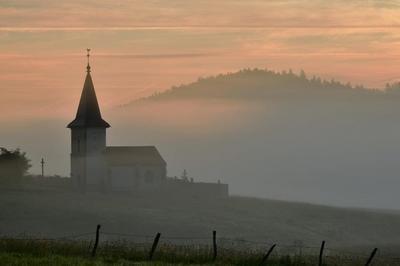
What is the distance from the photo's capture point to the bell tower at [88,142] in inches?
4813

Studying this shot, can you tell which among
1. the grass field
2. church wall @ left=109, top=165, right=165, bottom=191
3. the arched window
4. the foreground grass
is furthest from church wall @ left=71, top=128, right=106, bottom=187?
the foreground grass

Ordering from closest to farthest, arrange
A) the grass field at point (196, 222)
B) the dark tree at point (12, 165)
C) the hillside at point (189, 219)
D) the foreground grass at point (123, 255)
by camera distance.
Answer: the foreground grass at point (123, 255), the grass field at point (196, 222), the hillside at point (189, 219), the dark tree at point (12, 165)

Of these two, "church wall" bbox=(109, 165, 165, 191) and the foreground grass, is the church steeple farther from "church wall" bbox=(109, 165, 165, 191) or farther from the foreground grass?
the foreground grass

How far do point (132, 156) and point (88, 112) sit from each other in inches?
256

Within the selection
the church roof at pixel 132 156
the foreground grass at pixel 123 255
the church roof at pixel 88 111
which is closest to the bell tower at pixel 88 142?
the church roof at pixel 88 111

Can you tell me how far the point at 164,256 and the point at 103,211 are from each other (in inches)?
2275

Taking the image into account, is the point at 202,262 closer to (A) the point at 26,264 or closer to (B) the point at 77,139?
(A) the point at 26,264

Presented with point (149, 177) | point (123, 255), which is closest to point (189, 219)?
point (149, 177)

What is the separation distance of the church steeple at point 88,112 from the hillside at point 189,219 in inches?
376

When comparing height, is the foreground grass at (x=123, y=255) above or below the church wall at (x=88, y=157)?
below

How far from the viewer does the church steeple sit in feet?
404

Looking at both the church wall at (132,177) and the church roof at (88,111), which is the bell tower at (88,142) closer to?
the church roof at (88,111)

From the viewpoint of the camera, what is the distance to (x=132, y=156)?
12412cm

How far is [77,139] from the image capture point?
4894 inches
